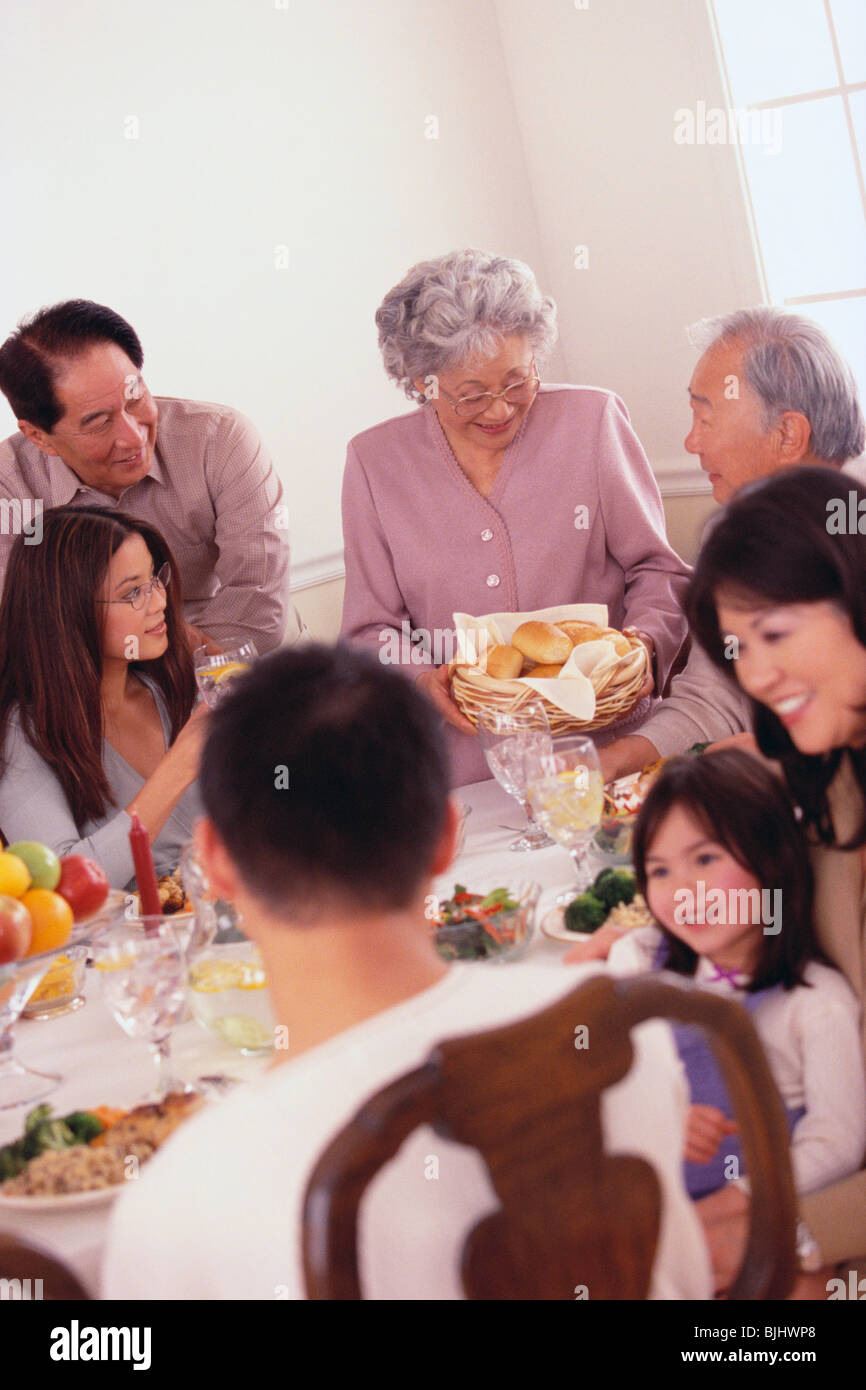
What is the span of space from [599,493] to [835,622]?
4.98 feet

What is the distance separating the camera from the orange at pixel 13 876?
1.63 m

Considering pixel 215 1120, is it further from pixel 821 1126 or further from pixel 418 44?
pixel 418 44

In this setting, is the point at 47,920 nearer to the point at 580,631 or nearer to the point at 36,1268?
the point at 36,1268

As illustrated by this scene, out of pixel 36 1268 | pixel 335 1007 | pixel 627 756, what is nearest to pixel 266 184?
pixel 627 756

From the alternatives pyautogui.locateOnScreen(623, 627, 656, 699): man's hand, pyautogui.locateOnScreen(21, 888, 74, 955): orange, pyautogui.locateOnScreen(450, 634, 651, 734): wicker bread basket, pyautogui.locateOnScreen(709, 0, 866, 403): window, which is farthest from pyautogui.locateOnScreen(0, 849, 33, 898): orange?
pyautogui.locateOnScreen(709, 0, 866, 403): window

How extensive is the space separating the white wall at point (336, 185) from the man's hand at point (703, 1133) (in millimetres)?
2733

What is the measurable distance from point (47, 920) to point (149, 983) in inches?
8.1

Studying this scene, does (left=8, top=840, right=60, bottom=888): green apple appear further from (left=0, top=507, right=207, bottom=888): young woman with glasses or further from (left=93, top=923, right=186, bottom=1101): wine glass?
(left=0, top=507, right=207, bottom=888): young woman with glasses

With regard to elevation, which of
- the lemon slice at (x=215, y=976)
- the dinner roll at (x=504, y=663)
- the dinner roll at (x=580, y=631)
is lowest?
the lemon slice at (x=215, y=976)

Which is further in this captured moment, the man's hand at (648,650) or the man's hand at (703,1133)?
the man's hand at (648,650)

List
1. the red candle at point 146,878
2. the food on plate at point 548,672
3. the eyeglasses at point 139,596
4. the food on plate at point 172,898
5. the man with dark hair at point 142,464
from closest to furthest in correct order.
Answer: the red candle at point 146,878 < the food on plate at point 172,898 < the food on plate at point 548,672 < the eyeglasses at point 139,596 < the man with dark hair at point 142,464

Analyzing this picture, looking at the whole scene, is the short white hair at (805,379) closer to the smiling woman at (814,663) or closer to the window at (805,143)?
the smiling woman at (814,663)

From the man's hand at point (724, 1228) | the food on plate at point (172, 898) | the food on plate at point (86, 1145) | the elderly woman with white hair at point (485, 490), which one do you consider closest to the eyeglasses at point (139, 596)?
the elderly woman with white hair at point (485, 490)

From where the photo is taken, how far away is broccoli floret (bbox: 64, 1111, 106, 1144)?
1.38 metres
